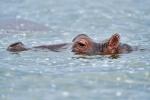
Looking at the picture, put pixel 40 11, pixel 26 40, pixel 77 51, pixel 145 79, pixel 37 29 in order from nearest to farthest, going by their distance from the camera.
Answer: pixel 145 79
pixel 77 51
pixel 26 40
pixel 37 29
pixel 40 11

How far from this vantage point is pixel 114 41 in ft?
34.8

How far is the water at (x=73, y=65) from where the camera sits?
785cm

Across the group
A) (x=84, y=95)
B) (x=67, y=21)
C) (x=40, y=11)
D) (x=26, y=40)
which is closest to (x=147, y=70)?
(x=84, y=95)

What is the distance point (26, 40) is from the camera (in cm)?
1322

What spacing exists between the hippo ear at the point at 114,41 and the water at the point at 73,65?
0.26 m

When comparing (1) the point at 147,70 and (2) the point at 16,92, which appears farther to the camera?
(1) the point at 147,70

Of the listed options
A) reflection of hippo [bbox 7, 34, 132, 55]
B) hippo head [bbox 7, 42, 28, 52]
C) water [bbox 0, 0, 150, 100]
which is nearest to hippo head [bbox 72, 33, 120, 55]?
reflection of hippo [bbox 7, 34, 132, 55]

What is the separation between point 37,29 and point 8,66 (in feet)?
18.8

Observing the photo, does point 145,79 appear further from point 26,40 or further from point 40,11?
point 40,11

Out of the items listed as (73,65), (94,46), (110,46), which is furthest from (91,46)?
(73,65)


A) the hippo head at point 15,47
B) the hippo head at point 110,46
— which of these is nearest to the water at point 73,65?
the hippo head at point 15,47

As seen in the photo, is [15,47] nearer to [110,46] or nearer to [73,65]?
[73,65]

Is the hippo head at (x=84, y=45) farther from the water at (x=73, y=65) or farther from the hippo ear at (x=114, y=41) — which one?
the hippo ear at (x=114, y=41)

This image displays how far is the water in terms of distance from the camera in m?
7.85
